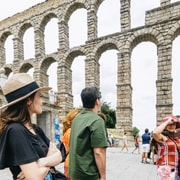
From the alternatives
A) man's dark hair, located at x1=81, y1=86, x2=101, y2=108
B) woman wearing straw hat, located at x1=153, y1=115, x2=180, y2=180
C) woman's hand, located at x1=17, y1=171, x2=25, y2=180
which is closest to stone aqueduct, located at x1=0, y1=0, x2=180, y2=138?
woman wearing straw hat, located at x1=153, y1=115, x2=180, y2=180

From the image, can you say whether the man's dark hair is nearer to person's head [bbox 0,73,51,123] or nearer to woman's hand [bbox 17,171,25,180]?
person's head [bbox 0,73,51,123]

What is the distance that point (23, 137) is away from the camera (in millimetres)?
1474

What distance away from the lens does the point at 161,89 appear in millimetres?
20688

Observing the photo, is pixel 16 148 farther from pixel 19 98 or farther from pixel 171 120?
pixel 171 120

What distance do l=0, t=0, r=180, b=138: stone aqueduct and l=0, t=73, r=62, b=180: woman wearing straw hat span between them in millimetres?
19820

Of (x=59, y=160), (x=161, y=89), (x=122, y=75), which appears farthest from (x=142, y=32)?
(x=59, y=160)

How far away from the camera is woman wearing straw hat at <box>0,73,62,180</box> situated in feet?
4.72

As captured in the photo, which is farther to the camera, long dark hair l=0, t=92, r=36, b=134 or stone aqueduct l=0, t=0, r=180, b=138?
stone aqueduct l=0, t=0, r=180, b=138

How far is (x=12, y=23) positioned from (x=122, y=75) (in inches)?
724

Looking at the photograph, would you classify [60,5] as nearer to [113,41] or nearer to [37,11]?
[37,11]

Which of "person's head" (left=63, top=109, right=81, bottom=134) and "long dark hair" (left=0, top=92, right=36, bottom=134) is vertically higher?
"long dark hair" (left=0, top=92, right=36, bottom=134)

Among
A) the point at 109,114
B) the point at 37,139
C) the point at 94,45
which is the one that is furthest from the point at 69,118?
the point at 109,114

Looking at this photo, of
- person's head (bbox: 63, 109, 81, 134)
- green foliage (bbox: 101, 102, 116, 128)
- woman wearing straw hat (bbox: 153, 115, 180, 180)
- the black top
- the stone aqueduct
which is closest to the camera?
the black top

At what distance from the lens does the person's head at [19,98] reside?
160 cm
